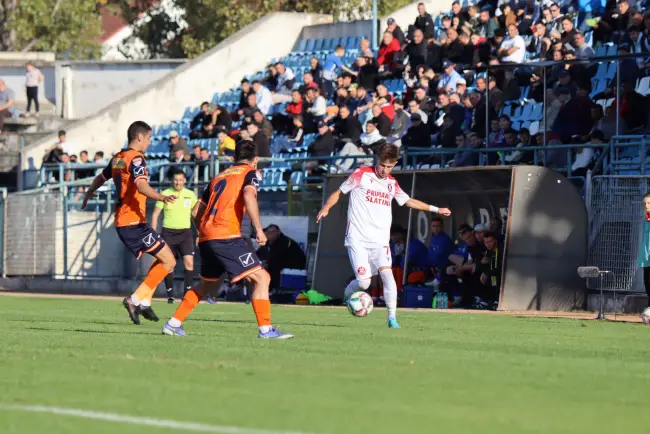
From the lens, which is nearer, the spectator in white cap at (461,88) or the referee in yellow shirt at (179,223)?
the referee in yellow shirt at (179,223)

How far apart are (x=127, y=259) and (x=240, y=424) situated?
2333 cm

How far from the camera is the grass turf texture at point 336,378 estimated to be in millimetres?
7301

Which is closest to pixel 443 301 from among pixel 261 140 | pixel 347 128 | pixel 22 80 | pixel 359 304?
pixel 347 128

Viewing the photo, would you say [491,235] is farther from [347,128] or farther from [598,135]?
[347,128]

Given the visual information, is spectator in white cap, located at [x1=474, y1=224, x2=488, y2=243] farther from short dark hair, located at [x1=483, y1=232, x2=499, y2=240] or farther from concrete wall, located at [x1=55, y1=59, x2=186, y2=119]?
concrete wall, located at [x1=55, y1=59, x2=186, y2=119]

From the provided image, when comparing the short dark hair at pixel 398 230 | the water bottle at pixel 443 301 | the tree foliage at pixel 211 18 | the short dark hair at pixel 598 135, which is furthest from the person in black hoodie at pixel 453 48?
the tree foliage at pixel 211 18

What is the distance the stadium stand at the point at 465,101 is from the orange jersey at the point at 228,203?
32.3 ft

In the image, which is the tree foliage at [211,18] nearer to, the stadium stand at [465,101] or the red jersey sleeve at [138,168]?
the stadium stand at [465,101]

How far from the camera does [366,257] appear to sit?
1566 cm

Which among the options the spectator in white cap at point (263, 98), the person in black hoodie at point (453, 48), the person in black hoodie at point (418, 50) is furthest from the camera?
the spectator in white cap at point (263, 98)

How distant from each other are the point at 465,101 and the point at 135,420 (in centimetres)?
1954

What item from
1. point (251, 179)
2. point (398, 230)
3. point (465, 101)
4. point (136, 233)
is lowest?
point (398, 230)

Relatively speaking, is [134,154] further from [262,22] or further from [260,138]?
[262,22]

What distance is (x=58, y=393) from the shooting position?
8.36 meters
